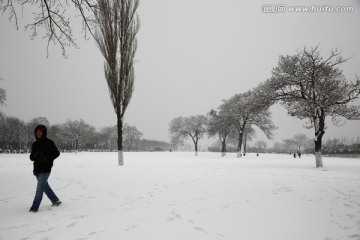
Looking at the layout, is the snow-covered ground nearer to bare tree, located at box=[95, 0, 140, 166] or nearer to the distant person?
the distant person

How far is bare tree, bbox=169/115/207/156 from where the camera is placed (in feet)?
198

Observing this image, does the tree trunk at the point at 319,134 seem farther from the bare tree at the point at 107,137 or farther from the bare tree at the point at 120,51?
the bare tree at the point at 107,137

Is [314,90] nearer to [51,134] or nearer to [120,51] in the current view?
[120,51]

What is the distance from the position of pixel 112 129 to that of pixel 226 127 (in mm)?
84971

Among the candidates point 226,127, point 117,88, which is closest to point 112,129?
point 226,127

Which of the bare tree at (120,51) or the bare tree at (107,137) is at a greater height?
the bare tree at (120,51)

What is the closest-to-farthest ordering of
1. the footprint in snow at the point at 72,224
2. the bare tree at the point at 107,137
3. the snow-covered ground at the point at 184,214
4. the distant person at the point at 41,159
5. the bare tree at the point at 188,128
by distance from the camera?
1. the snow-covered ground at the point at 184,214
2. the footprint in snow at the point at 72,224
3. the distant person at the point at 41,159
4. the bare tree at the point at 188,128
5. the bare tree at the point at 107,137

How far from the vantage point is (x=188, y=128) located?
61.7 meters

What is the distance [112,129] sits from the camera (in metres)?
116

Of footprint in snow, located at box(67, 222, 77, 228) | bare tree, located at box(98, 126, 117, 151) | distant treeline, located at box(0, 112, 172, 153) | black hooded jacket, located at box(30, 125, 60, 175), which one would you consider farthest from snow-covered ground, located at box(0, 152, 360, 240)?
bare tree, located at box(98, 126, 117, 151)

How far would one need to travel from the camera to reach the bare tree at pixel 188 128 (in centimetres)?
6034

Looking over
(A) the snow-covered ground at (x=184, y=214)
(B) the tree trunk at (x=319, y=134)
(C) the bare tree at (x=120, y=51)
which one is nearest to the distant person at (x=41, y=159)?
(A) the snow-covered ground at (x=184, y=214)

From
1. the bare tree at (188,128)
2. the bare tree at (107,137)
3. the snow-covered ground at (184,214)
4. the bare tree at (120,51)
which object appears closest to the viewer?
the snow-covered ground at (184,214)

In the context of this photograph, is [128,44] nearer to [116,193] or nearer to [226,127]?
[116,193]
